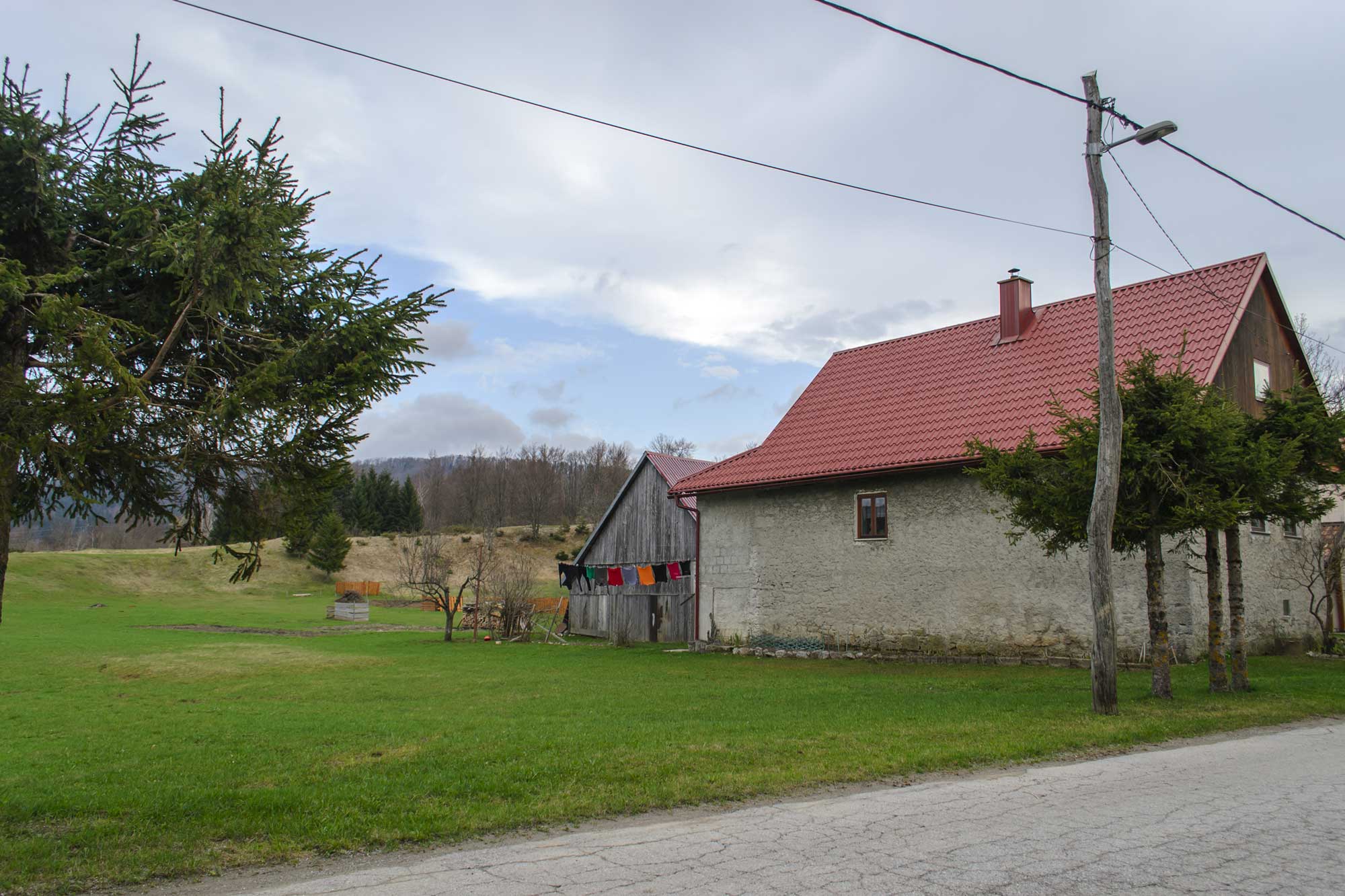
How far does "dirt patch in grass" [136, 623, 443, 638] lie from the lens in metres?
33.7

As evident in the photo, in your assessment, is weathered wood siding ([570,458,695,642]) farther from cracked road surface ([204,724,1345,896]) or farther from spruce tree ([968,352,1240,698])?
cracked road surface ([204,724,1345,896])

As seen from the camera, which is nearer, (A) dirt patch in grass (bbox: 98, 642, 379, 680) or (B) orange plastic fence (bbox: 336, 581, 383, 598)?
(A) dirt patch in grass (bbox: 98, 642, 379, 680)

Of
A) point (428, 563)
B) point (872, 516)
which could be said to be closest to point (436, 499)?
point (428, 563)

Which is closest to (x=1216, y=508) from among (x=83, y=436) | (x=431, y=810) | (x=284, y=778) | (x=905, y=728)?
(x=905, y=728)

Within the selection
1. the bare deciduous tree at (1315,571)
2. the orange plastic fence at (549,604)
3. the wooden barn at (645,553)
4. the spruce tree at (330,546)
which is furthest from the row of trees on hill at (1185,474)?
the spruce tree at (330,546)

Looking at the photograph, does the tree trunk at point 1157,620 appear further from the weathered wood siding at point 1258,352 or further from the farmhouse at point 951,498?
the weathered wood siding at point 1258,352

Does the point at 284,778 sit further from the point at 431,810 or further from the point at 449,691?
the point at 449,691

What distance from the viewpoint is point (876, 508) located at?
70.1 feet

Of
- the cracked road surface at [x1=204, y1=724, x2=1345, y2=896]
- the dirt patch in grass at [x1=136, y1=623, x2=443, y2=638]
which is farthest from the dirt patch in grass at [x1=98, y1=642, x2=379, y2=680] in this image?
the cracked road surface at [x1=204, y1=724, x2=1345, y2=896]

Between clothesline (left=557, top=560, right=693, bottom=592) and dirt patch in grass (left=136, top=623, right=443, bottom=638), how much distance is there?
7520mm

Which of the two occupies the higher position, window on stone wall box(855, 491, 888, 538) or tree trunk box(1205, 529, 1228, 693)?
window on stone wall box(855, 491, 888, 538)

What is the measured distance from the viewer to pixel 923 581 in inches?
801

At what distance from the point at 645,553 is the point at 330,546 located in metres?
41.6

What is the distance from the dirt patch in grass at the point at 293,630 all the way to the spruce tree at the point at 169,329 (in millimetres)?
27434
